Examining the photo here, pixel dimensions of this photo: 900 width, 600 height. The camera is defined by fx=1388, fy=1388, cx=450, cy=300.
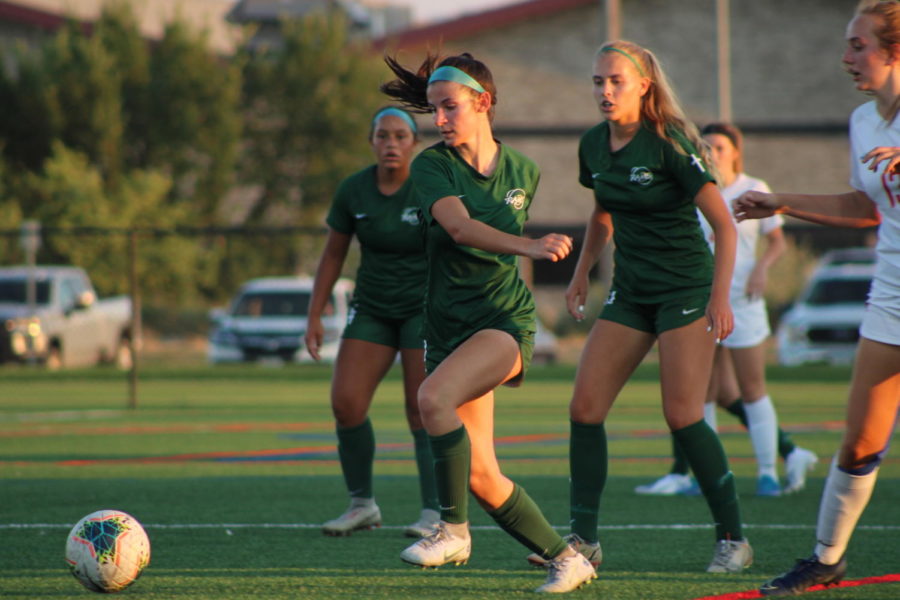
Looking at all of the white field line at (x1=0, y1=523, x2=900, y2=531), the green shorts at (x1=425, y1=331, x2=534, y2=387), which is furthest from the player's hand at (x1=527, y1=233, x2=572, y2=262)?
the white field line at (x1=0, y1=523, x2=900, y2=531)

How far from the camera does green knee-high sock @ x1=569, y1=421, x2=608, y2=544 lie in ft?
19.6

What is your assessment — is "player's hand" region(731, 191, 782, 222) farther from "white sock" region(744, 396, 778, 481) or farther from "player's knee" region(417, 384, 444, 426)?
"white sock" region(744, 396, 778, 481)

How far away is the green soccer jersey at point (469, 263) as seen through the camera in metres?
5.41

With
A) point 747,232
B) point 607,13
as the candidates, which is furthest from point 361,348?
point 607,13

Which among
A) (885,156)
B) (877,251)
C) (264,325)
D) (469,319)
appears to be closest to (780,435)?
(877,251)

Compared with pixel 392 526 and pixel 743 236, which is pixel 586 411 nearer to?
pixel 392 526

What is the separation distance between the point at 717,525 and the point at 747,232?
3521 mm

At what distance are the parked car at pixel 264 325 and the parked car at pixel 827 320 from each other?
25.5 feet

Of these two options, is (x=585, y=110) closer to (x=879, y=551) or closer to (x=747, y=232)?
(x=747, y=232)

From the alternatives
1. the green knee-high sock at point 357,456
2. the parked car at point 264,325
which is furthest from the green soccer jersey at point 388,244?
the parked car at point 264,325

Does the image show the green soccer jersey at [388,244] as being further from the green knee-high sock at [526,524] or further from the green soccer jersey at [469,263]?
the green knee-high sock at [526,524]

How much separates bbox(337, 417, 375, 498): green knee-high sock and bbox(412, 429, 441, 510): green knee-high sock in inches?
10.2

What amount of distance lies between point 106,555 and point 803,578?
2696mm

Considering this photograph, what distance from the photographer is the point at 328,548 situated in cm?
668
